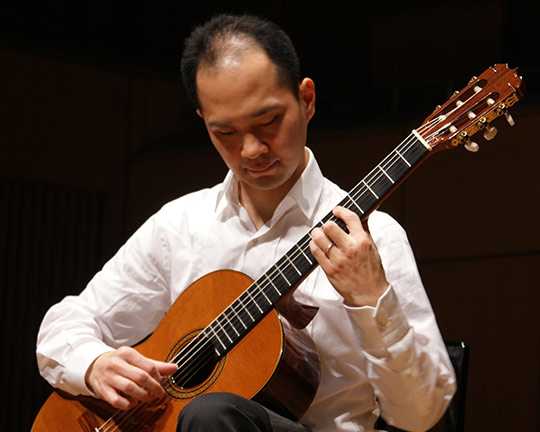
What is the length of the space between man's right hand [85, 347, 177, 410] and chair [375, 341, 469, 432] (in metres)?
0.56

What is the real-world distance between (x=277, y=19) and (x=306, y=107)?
9.74 ft

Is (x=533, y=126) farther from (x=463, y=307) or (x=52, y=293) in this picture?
(x=52, y=293)

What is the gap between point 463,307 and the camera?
3.82 m

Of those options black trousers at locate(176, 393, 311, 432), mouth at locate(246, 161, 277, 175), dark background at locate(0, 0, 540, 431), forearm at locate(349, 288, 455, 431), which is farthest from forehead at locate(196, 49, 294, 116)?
dark background at locate(0, 0, 540, 431)

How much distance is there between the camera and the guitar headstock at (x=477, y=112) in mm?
1775

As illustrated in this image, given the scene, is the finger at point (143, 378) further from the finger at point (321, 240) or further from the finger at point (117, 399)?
the finger at point (321, 240)

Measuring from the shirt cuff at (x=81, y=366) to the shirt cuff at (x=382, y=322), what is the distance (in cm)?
70

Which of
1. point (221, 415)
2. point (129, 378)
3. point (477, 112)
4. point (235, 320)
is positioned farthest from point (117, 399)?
point (477, 112)

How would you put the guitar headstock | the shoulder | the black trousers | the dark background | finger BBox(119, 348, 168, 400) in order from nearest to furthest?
the black trousers → the guitar headstock → finger BBox(119, 348, 168, 400) → the shoulder → the dark background

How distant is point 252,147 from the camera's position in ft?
6.34

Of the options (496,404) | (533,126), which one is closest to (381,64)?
(533,126)

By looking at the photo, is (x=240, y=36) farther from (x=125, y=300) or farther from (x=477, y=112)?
(x=125, y=300)

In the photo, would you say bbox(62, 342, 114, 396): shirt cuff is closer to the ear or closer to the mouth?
the mouth

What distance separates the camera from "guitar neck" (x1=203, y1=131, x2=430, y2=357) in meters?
1.80
